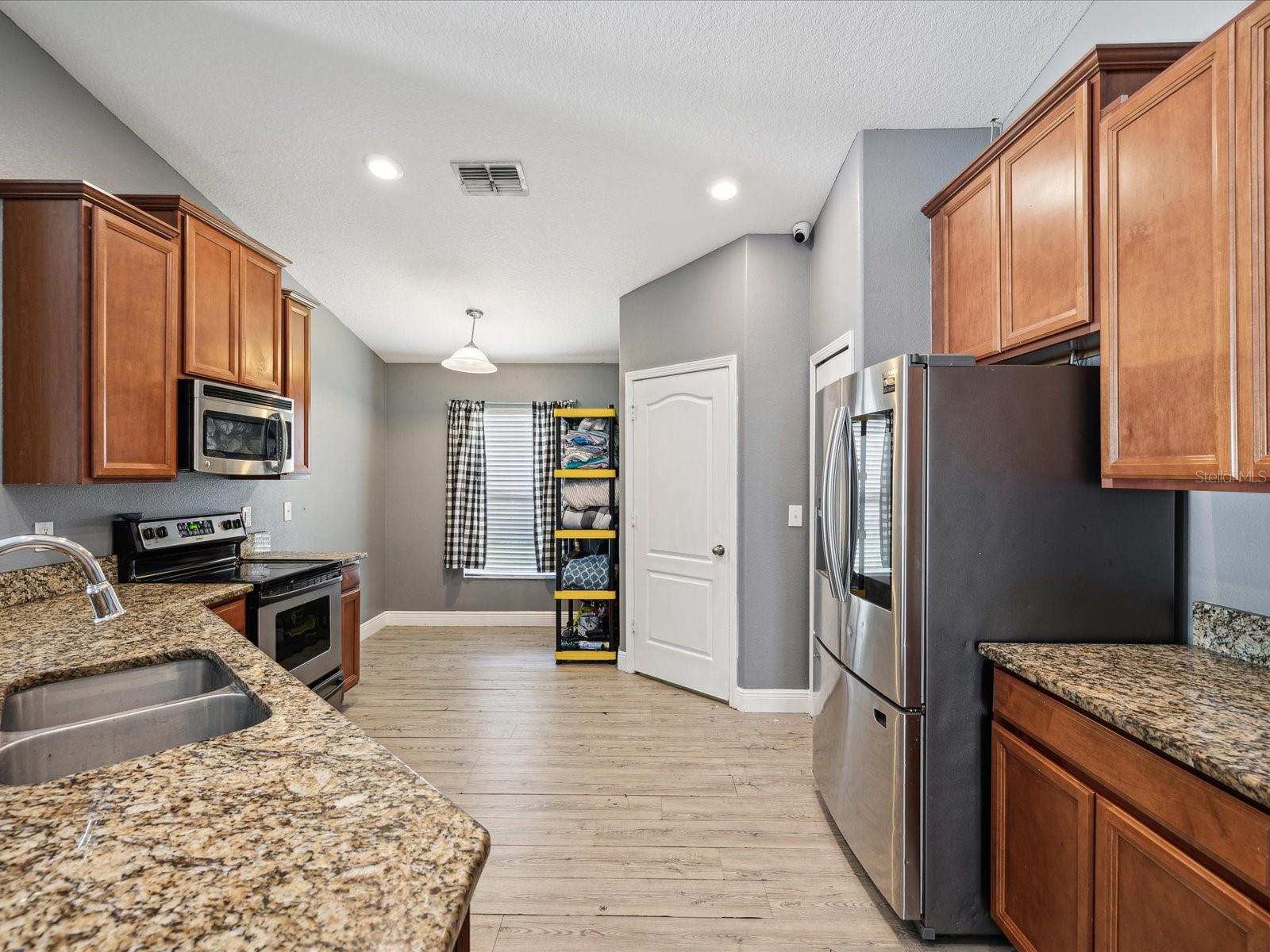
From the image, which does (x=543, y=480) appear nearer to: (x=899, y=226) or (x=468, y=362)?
(x=468, y=362)

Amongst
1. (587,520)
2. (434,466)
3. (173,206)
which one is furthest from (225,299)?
(434,466)

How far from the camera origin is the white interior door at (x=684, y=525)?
3.53 meters

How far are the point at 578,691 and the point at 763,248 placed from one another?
2852 millimetres

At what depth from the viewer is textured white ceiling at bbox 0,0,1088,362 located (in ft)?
6.63

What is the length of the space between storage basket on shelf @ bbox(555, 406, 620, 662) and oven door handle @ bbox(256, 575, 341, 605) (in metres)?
1.54

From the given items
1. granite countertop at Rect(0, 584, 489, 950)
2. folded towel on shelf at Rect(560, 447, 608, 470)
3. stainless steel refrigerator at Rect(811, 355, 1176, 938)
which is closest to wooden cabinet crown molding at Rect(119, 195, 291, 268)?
folded towel on shelf at Rect(560, 447, 608, 470)

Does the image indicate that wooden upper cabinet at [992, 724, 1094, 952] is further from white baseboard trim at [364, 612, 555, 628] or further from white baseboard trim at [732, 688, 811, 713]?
white baseboard trim at [364, 612, 555, 628]

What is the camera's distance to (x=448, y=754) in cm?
288

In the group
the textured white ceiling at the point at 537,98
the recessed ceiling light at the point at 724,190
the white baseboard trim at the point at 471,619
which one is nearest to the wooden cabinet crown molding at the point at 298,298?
the textured white ceiling at the point at 537,98

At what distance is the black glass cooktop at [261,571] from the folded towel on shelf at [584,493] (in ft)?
5.39

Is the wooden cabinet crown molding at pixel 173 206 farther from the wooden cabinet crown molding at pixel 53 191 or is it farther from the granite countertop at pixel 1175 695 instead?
the granite countertop at pixel 1175 695

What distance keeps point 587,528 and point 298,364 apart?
211 centimetres

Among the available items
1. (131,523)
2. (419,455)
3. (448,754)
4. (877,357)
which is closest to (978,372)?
(877,357)

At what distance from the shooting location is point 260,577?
9.07 ft
